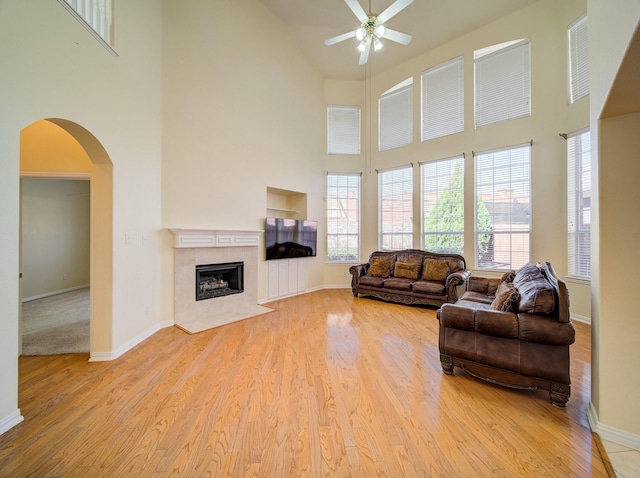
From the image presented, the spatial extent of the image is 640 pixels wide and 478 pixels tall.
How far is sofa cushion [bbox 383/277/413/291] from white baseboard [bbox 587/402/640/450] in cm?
323

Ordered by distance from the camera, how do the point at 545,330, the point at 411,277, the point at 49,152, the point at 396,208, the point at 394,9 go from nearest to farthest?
the point at 545,330 → the point at 49,152 → the point at 394,9 → the point at 411,277 → the point at 396,208

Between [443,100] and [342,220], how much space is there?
11.4 feet

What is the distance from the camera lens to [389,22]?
16.7 ft

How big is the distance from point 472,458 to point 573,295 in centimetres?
410

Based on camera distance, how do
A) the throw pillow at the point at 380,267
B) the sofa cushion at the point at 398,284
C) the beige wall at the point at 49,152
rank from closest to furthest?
the beige wall at the point at 49,152 → the sofa cushion at the point at 398,284 → the throw pillow at the point at 380,267

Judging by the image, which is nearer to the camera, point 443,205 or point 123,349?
point 123,349

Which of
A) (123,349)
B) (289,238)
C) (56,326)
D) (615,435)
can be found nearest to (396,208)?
(289,238)

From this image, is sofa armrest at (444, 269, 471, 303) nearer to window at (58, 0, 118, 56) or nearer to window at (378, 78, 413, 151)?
window at (378, 78, 413, 151)

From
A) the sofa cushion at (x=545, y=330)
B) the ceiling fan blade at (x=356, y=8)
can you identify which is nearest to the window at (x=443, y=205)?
the ceiling fan blade at (x=356, y=8)

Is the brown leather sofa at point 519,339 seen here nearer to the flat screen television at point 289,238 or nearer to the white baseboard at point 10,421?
the white baseboard at point 10,421

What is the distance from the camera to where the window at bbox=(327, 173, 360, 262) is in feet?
21.8

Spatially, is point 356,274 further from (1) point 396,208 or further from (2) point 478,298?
(2) point 478,298

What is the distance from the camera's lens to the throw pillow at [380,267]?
5668mm

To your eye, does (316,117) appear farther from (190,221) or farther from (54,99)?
(54,99)
